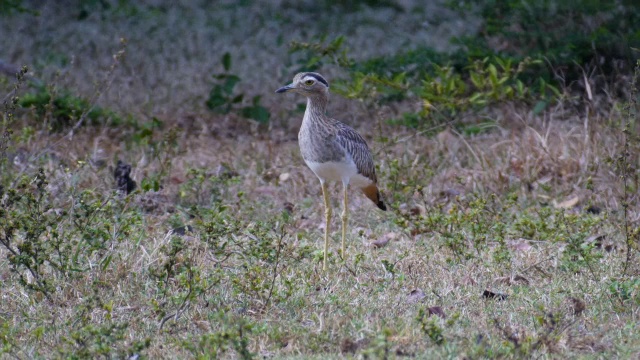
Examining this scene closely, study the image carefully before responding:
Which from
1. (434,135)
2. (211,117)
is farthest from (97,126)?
(434,135)

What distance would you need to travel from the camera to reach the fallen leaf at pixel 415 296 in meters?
5.32

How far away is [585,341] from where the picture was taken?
4.56m

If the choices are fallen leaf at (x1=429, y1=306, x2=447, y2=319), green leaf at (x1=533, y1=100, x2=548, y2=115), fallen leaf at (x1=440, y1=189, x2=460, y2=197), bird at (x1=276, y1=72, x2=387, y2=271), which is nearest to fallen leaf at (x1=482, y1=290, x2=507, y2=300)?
fallen leaf at (x1=429, y1=306, x2=447, y2=319)

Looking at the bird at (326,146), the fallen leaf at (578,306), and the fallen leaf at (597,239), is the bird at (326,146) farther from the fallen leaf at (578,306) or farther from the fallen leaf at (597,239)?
the fallen leaf at (578,306)

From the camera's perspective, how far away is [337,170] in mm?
6500

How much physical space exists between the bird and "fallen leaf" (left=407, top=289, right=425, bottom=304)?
96cm

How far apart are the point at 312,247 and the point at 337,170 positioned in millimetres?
536

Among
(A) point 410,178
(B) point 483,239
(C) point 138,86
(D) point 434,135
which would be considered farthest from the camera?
(C) point 138,86

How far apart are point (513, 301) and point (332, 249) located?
170 cm

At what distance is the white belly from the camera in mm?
6461

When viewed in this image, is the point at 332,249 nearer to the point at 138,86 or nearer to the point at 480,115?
the point at 480,115

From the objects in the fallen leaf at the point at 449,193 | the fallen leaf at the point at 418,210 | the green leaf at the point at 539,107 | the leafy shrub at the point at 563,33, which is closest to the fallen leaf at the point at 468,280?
the fallen leaf at the point at 418,210

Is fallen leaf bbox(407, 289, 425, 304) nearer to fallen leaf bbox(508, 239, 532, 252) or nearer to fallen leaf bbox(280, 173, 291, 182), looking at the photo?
fallen leaf bbox(508, 239, 532, 252)

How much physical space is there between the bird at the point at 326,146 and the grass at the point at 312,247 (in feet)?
1.18
